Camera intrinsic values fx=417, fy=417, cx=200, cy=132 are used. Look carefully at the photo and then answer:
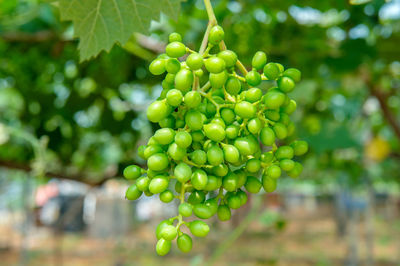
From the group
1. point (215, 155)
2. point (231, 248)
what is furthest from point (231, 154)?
point (231, 248)

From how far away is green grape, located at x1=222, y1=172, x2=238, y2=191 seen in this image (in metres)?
0.66

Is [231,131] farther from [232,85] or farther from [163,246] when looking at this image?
[163,246]

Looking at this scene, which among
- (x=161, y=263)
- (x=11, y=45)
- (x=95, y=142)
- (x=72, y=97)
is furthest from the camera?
(x=161, y=263)

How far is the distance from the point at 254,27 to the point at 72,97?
1.36 meters

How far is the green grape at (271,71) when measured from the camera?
2.29ft

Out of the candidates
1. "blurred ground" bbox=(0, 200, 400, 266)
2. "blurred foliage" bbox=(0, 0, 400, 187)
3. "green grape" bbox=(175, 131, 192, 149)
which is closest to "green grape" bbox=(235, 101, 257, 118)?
"green grape" bbox=(175, 131, 192, 149)

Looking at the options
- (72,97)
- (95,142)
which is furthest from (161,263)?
(72,97)

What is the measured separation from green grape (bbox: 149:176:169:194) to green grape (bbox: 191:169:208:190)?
47 mm

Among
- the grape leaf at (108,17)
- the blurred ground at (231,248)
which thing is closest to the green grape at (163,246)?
the grape leaf at (108,17)

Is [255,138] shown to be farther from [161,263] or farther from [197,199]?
[161,263]

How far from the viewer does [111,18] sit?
935 millimetres

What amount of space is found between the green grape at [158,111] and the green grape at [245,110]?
112 millimetres

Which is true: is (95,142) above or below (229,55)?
below

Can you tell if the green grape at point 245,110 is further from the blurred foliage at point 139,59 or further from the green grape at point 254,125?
the blurred foliage at point 139,59
